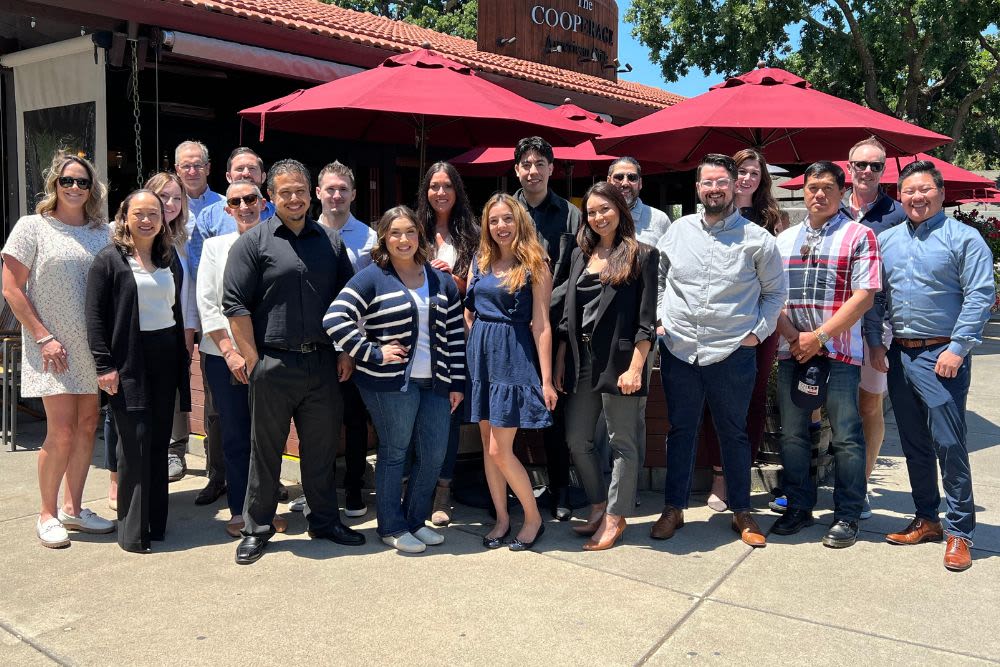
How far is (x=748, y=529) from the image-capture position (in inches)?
179

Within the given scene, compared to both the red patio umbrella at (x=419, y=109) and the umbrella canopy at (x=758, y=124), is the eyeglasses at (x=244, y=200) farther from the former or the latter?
the umbrella canopy at (x=758, y=124)

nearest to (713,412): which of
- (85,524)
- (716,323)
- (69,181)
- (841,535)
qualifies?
(716,323)

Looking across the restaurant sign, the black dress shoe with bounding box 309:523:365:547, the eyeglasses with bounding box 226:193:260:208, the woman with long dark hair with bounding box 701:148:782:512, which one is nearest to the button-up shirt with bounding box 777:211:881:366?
the woman with long dark hair with bounding box 701:148:782:512

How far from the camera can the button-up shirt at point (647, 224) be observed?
5.17 meters

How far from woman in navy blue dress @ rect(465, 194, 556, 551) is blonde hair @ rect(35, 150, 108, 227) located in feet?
6.64

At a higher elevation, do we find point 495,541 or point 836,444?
point 836,444

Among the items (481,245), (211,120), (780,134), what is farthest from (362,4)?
(481,245)

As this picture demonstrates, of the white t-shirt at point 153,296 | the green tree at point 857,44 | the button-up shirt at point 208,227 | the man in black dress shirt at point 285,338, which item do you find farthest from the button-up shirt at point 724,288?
the green tree at point 857,44

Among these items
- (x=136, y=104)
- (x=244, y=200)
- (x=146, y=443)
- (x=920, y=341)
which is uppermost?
(x=136, y=104)

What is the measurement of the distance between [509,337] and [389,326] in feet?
1.94

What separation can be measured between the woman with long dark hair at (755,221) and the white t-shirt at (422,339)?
175 cm

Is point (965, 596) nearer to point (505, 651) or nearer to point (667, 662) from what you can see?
point (667, 662)

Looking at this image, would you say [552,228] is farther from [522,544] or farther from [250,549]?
[250,549]

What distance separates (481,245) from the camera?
4398mm
